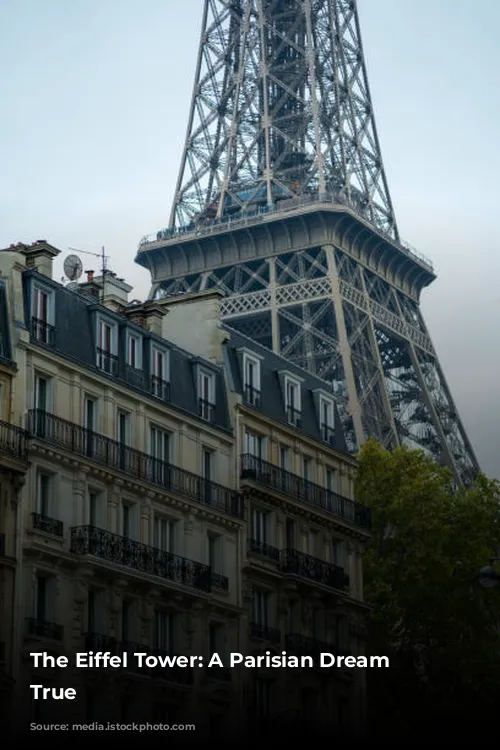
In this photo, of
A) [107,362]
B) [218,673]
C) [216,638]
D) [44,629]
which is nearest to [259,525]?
[216,638]

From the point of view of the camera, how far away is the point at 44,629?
42.1 m

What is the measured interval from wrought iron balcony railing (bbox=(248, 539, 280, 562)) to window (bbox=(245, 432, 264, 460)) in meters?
2.50

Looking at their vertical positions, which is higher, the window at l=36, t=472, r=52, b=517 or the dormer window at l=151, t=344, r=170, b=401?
the dormer window at l=151, t=344, r=170, b=401

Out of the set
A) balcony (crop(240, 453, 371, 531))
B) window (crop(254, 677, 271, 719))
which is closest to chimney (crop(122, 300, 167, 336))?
balcony (crop(240, 453, 371, 531))

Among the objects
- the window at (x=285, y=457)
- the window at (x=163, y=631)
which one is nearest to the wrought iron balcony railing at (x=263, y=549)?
the window at (x=285, y=457)

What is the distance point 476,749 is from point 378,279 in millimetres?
66600

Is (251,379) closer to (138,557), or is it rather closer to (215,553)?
(215,553)

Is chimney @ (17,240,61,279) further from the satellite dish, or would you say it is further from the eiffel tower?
the eiffel tower

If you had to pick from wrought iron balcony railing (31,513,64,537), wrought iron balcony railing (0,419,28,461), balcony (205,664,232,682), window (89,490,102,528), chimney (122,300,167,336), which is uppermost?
chimney (122,300,167,336)

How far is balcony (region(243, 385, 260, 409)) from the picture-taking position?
2056 inches

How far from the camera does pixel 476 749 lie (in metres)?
37.3

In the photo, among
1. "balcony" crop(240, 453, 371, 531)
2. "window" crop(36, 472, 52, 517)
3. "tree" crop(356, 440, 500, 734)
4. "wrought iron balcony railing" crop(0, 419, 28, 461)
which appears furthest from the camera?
"tree" crop(356, 440, 500, 734)

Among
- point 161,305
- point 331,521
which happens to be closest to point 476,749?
point 331,521

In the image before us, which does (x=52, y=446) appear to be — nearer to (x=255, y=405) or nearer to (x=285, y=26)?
(x=255, y=405)
